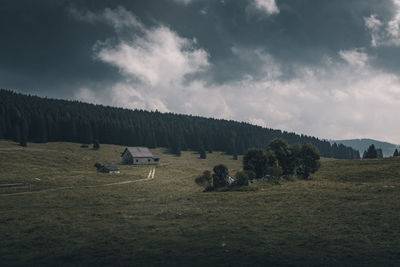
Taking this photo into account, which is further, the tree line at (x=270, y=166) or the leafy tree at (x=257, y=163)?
the leafy tree at (x=257, y=163)

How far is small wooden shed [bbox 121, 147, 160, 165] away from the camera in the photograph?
4031 inches

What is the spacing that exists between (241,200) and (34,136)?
127088 mm

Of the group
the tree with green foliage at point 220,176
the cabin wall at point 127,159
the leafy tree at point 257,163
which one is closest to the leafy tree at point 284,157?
the leafy tree at point 257,163

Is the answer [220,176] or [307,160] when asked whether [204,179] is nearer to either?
[220,176]

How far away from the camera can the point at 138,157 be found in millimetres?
102688

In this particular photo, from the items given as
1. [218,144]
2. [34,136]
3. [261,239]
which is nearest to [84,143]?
[34,136]

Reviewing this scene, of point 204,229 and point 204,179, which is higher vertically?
point 204,179

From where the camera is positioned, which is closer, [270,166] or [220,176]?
[220,176]

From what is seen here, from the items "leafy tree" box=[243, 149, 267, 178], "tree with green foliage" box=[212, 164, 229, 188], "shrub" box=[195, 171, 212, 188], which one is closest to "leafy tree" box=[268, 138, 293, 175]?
"leafy tree" box=[243, 149, 267, 178]

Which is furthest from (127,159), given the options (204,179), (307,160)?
(307,160)

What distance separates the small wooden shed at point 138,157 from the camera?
336 feet

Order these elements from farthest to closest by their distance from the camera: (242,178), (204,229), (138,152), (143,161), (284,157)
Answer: (138,152)
(143,161)
(284,157)
(242,178)
(204,229)

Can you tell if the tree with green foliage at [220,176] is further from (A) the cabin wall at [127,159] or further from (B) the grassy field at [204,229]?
(A) the cabin wall at [127,159]

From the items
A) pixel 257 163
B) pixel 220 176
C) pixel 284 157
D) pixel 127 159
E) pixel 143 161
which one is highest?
pixel 284 157
